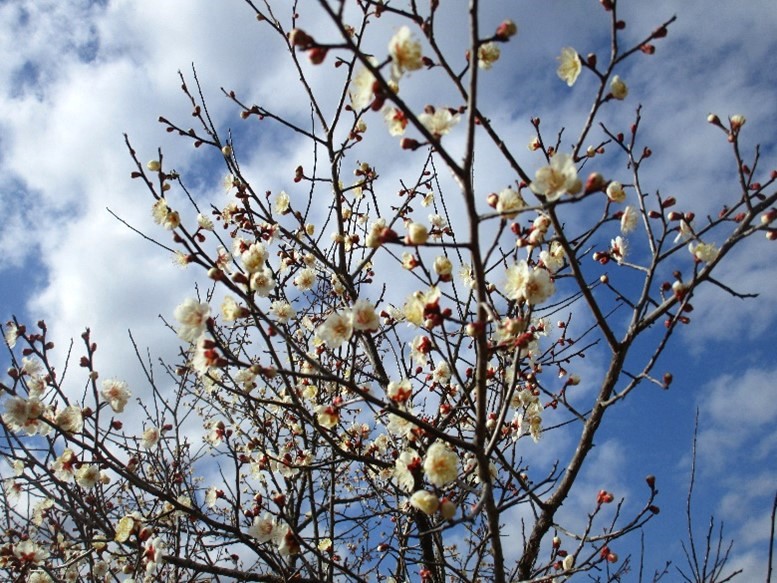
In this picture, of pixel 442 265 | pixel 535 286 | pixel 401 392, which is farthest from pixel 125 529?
pixel 535 286

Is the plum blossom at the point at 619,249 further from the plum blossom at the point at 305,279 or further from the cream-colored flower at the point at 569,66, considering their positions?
the plum blossom at the point at 305,279

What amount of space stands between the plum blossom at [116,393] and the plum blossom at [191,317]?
104 cm

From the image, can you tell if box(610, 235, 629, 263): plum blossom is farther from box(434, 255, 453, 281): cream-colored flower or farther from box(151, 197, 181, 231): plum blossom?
box(151, 197, 181, 231): plum blossom

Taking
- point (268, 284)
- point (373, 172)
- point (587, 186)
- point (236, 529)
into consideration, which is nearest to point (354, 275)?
point (373, 172)

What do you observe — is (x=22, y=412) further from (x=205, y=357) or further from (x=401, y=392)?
(x=401, y=392)

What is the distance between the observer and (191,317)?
232 centimetres

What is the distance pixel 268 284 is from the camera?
2.96m

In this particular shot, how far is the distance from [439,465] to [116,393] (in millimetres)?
1862

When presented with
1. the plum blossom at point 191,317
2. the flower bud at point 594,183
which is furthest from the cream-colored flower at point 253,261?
the flower bud at point 594,183

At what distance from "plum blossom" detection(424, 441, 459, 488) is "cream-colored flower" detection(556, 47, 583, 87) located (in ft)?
5.29

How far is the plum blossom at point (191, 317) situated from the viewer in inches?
91.0

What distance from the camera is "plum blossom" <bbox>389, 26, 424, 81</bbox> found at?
173 centimetres

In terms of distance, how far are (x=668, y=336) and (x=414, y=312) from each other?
1.07m

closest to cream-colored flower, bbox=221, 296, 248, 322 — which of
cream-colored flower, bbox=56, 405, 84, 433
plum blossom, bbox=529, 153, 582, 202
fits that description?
cream-colored flower, bbox=56, 405, 84, 433
